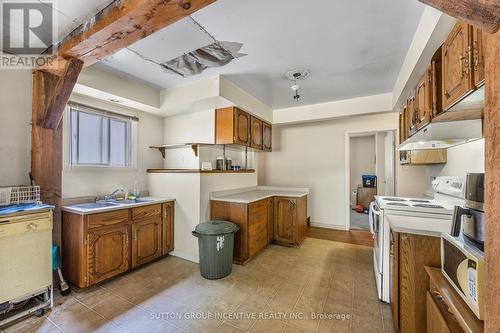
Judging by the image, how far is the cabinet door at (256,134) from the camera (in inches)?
142

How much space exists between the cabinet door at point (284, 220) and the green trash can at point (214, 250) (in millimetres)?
1172

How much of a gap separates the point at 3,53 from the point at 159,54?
142 centimetres

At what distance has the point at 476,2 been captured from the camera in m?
0.66

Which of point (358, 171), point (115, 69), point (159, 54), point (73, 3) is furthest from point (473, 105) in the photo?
point (358, 171)

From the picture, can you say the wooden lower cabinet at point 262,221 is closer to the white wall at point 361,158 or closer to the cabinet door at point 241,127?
the cabinet door at point 241,127

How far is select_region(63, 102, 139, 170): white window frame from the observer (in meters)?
2.48

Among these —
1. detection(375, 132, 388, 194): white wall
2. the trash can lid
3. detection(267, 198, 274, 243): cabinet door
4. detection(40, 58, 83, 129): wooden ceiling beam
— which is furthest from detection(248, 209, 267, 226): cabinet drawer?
detection(375, 132, 388, 194): white wall

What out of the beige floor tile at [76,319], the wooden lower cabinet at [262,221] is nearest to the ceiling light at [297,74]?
the wooden lower cabinet at [262,221]

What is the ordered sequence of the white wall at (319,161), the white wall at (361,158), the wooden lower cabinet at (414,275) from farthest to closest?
the white wall at (361,158), the white wall at (319,161), the wooden lower cabinet at (414,275)

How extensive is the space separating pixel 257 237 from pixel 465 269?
2.28 metres

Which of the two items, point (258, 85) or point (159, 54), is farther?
point (258, 85)

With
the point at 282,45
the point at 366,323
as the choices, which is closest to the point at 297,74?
the point at 282,45

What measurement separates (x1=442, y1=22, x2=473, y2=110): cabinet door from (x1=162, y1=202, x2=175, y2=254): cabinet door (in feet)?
10.0

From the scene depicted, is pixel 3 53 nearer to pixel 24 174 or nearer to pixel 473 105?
pixel 24 174
